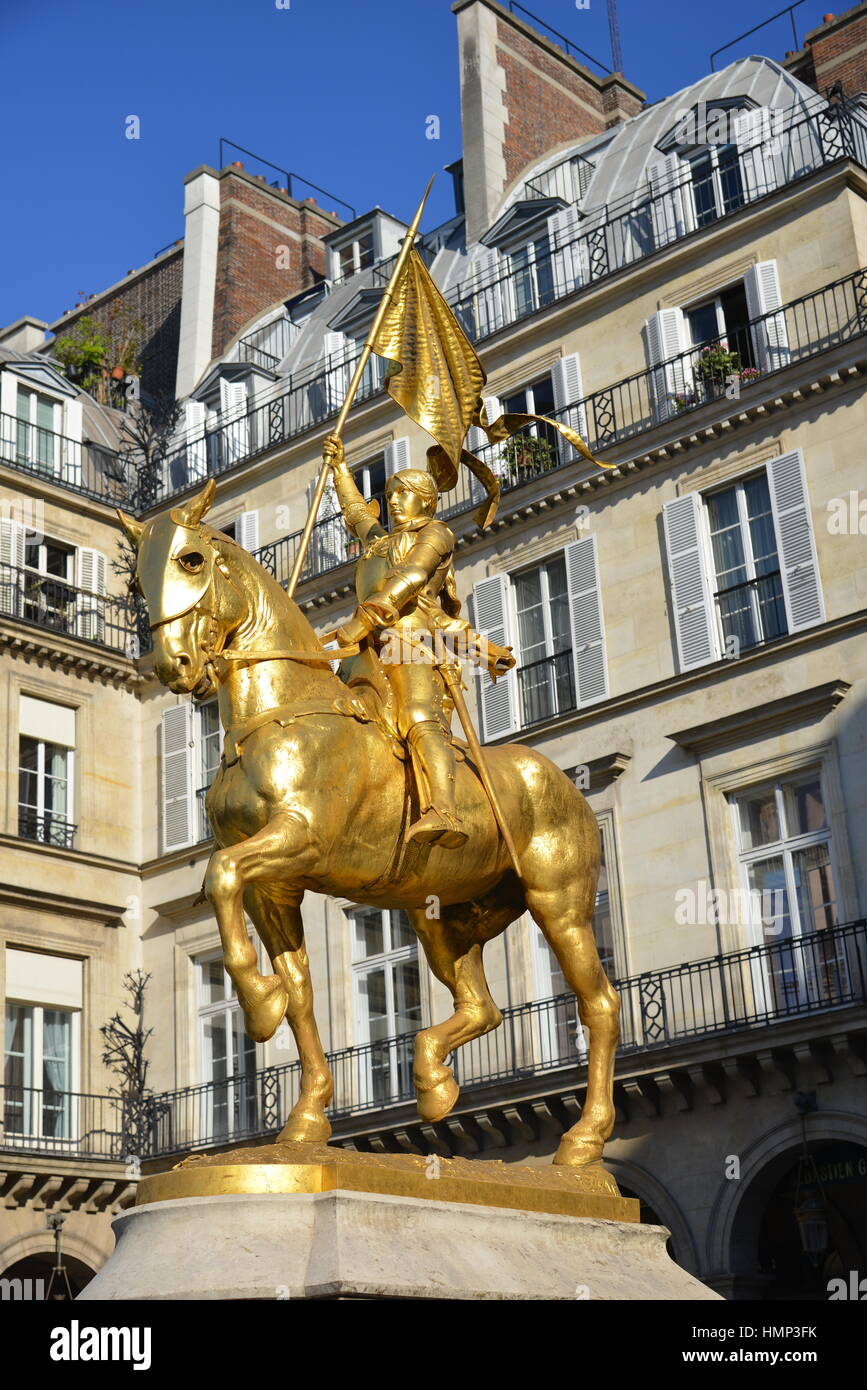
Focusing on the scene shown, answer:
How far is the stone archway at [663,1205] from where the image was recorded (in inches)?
761

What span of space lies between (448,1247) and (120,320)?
103 ft

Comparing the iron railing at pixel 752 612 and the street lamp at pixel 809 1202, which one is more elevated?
the iron railing at pixel 752 612

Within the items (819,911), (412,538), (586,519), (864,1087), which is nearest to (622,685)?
(586,519)

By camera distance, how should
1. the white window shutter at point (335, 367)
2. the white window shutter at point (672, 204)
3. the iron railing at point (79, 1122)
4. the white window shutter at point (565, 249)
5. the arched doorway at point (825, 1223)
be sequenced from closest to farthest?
the arched doorway at point (825, 1223), the white window shutter at point (672, 204), the iron railing at point (79, 1122), the white window shutter at point (565, 249), the white window shutter at point (335, 367)

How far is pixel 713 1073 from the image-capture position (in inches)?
755

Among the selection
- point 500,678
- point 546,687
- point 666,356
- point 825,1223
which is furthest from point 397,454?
point 825,1223

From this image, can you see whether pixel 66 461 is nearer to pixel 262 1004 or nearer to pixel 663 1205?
pixel 663 1205

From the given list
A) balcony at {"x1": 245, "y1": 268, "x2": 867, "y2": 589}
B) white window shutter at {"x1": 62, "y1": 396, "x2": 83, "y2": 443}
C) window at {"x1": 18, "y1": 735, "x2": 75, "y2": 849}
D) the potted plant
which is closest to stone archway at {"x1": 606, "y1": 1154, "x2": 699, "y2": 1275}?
balcony at {"x1": 245, "y1": 268, "x2": 867, "y2": 589}

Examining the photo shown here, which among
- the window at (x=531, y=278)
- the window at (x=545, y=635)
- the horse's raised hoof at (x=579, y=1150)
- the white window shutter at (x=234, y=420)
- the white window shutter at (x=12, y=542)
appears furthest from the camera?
the white window shutter at (x=234, y=420)

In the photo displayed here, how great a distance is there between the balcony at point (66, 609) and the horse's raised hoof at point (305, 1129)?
19.5 metres

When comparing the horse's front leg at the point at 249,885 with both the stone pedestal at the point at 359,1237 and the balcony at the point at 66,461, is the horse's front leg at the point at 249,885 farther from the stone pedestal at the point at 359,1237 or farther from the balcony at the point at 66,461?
the balcony at the point at 66,461

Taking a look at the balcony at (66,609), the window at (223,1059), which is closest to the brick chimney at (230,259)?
the balcony at (66,609)

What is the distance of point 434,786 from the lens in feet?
26.2

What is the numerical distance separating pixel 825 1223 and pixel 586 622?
7.55 meters
